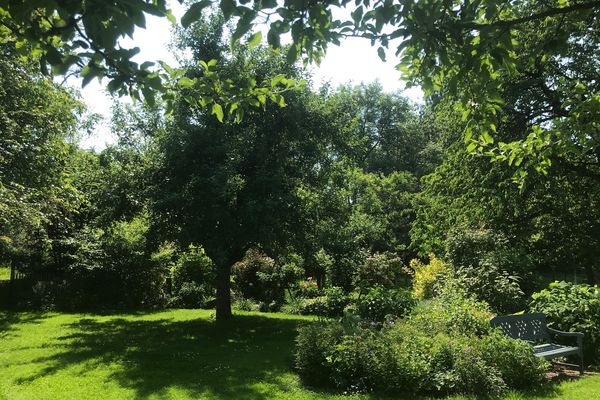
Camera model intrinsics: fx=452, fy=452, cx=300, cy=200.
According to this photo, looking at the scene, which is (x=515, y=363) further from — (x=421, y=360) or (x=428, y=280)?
(x=428, y=280)

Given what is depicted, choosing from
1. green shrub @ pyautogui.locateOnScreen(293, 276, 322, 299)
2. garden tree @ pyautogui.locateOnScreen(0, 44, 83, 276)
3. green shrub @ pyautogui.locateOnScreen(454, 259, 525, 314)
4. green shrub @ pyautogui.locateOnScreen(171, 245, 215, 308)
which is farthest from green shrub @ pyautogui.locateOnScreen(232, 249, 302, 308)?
green shrub @ pyautogui.locateOnScreen(454, 259, 525, 314)

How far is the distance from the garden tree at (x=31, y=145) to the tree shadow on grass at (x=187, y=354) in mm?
3666

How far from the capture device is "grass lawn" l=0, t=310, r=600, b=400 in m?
6.96

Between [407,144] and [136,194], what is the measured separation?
1117 inches

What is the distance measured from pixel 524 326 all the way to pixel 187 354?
22.3ft

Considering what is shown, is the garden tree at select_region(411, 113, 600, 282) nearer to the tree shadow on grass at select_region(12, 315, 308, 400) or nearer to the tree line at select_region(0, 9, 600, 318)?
the tree line at select_region(0, 9, 600, 318)

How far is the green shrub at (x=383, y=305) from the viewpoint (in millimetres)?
10203

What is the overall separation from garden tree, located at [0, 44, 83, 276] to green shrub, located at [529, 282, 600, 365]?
12.0 m

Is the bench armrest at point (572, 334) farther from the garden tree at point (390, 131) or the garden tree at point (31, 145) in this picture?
the garden tree at point (390, 131)

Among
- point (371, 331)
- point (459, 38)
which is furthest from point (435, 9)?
point (371, 331)

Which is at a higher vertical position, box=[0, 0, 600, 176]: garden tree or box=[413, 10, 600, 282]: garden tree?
box=[413, 10, 600, 282]: garden tree

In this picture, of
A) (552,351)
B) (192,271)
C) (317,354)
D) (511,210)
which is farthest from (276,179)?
(192,271)

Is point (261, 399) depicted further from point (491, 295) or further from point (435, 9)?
point (491, 295)

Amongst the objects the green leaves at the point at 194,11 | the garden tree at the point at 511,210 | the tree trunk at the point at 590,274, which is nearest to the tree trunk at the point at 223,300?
the garden tree at the point at 511,210
